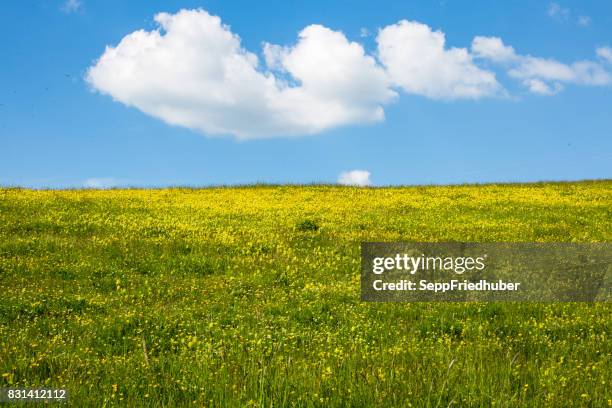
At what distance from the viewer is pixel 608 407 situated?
589cm

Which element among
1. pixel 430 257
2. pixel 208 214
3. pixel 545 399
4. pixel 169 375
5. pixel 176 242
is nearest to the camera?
pixel 545 399

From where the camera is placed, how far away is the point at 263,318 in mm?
10656

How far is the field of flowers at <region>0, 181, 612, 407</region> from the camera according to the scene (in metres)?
6.11

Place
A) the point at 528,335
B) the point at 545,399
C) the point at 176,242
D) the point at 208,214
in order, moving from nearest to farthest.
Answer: the point at 545,399 < the point at 528,335 < the point at 176,242 < the point at 208,214

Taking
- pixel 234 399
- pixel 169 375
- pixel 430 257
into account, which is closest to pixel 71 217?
pixel 430 257

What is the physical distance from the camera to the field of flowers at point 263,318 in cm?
611

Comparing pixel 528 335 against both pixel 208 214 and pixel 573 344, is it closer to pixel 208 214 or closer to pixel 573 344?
pixel 573 344

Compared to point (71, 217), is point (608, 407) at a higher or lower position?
lower

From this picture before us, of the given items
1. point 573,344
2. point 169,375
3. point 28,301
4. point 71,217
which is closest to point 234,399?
point 169,375

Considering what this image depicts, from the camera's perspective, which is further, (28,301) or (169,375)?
(28,301)

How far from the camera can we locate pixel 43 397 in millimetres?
5910

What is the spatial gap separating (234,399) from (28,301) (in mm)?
8367

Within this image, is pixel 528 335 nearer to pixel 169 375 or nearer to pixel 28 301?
pixel 169 375

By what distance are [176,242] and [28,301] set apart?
706cm
